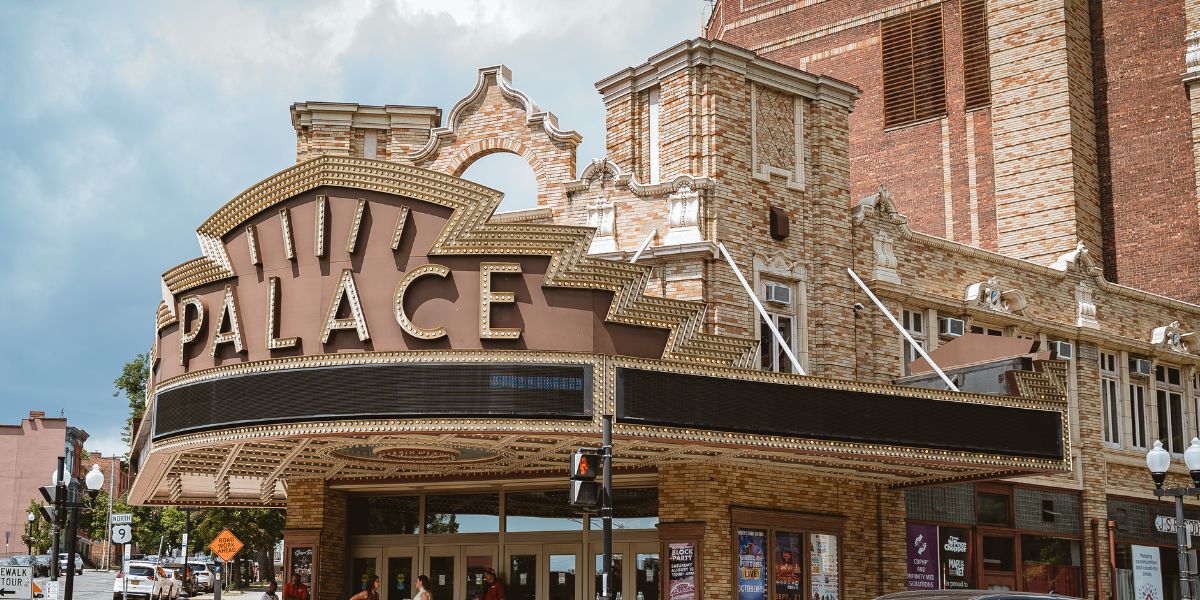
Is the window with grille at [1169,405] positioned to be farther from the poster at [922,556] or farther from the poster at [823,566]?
the poster at [823,566]

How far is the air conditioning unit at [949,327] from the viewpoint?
26.6 m

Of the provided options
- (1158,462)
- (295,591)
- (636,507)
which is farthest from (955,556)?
(295,591)

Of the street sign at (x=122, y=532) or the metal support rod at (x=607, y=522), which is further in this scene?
the street sign at (x=122, y=532)

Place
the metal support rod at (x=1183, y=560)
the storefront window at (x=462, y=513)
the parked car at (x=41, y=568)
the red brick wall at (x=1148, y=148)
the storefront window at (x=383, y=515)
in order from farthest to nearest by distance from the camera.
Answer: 1. the parked car at (x=41, y=568)
2. the red brick wall at (x=1148, y=148)
3. the storefront window at (x=383, y=515)
4. the storefront window at (x=462, y=513)
5. the metal support rod at (x=1183, y=560)

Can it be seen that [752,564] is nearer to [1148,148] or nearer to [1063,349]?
[1063,349]

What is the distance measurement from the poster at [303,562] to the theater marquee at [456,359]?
4453 millimetres

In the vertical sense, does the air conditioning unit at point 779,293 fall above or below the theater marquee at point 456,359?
above

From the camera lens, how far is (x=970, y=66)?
35938 millimetres

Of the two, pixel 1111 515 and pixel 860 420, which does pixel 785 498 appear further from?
pixel 1111 515

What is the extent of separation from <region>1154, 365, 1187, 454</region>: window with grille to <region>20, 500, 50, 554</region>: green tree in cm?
7160

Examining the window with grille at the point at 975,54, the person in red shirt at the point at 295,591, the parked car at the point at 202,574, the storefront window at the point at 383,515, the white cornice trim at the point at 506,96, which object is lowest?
the parked car at the point at 202,574

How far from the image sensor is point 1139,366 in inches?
1216

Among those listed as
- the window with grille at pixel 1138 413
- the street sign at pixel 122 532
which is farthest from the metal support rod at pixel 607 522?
the window with grille at pixel 1138 413

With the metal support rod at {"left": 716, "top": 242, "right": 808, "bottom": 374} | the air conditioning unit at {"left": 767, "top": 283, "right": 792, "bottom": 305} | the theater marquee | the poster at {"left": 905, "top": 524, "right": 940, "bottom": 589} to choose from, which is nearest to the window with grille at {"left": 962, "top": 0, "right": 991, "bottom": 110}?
the air conditioning unit at {"left": 767, "top": 283, "right": 792, "bottom": 305}
